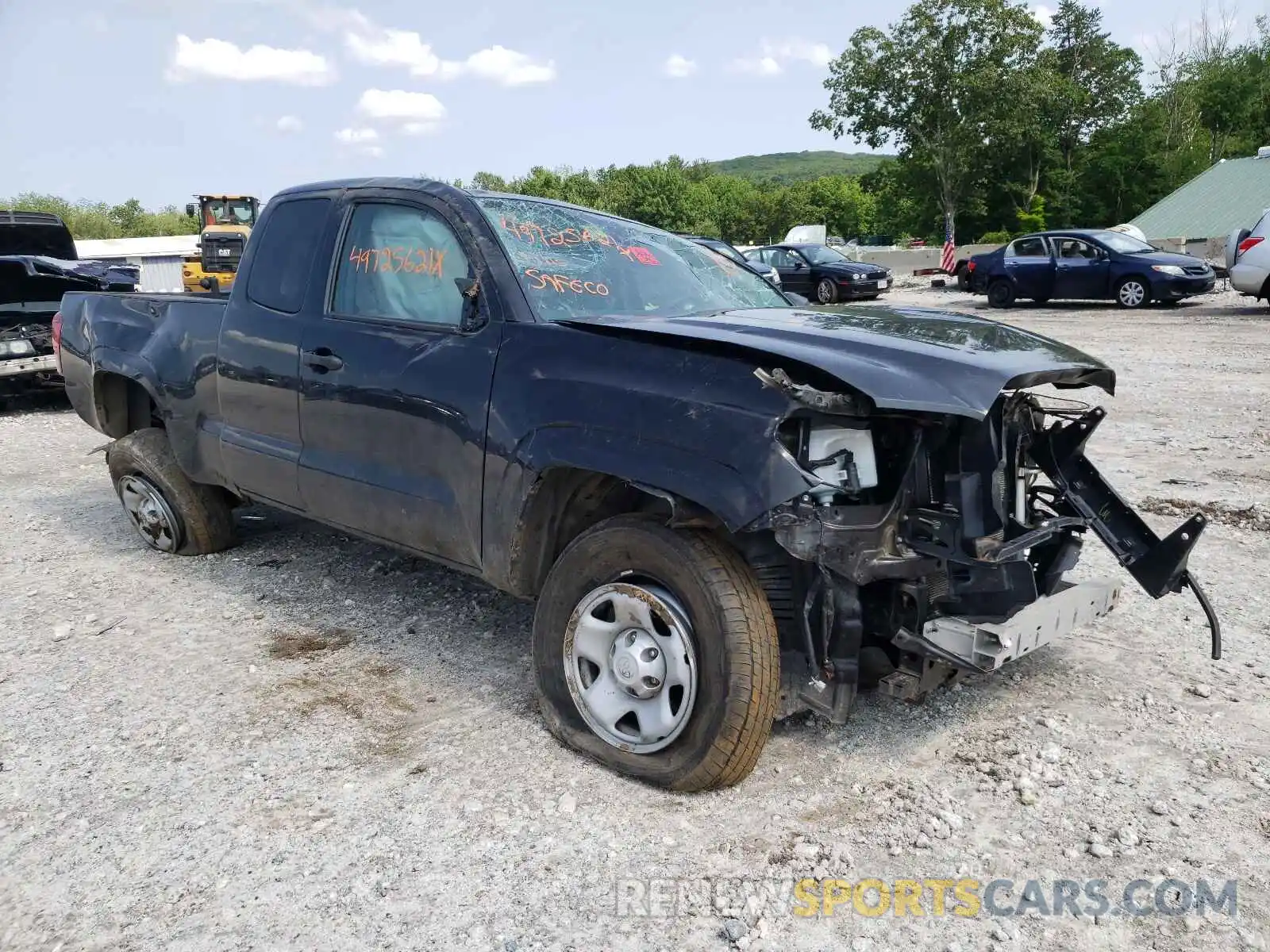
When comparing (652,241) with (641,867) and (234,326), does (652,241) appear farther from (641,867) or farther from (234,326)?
(641,867)

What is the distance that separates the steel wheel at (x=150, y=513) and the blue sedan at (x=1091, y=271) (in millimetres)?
17619

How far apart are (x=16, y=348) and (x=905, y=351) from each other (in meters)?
9.93

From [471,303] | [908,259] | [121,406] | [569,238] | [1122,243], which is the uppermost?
[908,259]

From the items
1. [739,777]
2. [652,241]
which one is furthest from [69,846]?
[652,241]

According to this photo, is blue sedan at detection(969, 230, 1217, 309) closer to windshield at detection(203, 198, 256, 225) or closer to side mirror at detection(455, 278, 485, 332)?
side mirror at detection(455, 278, 485, 332)

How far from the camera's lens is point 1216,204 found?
2962cm

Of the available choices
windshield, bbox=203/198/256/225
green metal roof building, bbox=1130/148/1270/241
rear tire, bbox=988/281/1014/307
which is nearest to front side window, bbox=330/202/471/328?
rear tire, bbox=988/281/1014/307

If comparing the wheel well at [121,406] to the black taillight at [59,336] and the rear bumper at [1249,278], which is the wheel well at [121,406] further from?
the rear bumper at [1249,278]

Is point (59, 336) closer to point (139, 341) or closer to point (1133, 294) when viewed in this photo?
point (139, 341)

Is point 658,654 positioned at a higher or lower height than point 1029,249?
lower

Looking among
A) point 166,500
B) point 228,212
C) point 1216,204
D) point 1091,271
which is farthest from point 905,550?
point 1216,204

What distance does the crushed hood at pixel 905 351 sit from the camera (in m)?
2.60

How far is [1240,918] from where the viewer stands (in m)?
2.34

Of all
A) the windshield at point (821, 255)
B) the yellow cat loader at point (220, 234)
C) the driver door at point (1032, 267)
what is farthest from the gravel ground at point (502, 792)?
the yellow cat loader at point (220, 234)
